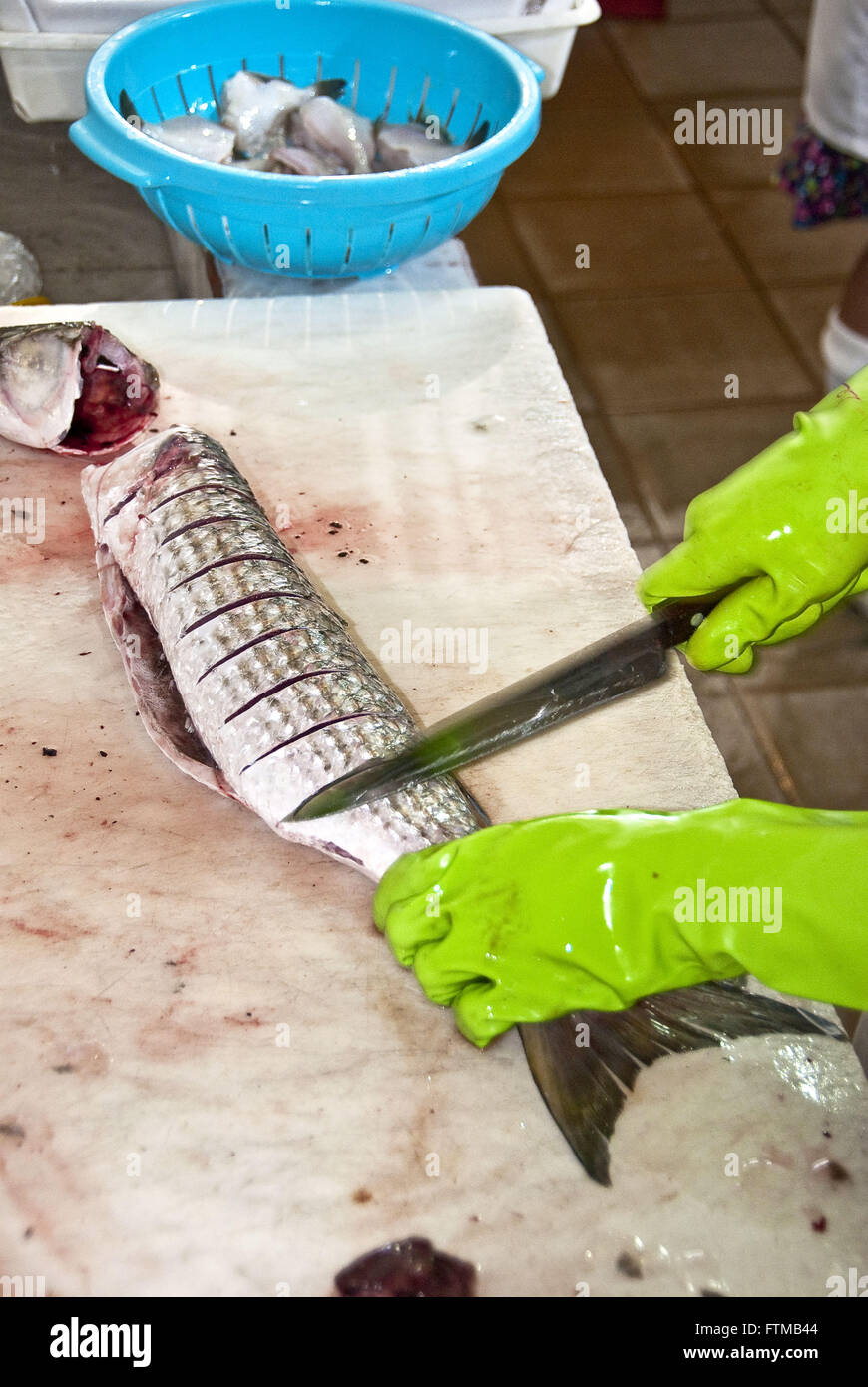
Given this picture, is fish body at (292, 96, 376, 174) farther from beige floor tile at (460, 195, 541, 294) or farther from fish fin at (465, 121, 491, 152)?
beige floor tile at (460, 195, 541, 294)

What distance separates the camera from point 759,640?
220 centimetres

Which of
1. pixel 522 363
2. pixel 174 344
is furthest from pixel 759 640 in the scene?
pixel 174 344

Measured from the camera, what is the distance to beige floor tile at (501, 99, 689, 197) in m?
5.90

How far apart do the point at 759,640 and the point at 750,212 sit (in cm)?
446

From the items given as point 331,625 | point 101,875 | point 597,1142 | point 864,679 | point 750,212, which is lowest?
point 864,679

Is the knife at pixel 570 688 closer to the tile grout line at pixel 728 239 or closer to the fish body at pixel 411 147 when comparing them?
the fish body at pixel 411 147

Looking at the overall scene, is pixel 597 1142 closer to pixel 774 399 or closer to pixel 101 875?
pixel 101 875

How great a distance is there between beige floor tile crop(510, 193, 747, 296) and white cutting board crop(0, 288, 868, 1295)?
311cm

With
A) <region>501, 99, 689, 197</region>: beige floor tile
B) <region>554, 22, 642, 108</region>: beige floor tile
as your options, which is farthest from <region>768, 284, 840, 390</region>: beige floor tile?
<region>554, 22, 642, 108</region>: beige floor tile

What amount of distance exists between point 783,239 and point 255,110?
3.61m

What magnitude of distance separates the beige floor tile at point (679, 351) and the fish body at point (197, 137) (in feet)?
7.37

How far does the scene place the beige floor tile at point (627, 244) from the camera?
17.5 ft

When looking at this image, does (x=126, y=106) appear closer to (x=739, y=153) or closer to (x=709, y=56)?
(x=739, y=153)

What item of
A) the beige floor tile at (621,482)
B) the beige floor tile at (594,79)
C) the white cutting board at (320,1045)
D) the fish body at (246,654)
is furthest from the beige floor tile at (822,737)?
the beige floor tile at (594,79)
